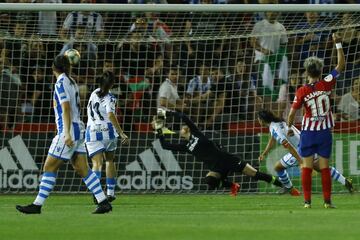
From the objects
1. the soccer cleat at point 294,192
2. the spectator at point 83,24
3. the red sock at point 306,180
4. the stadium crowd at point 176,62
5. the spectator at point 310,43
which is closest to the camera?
the red sock at point 306,180

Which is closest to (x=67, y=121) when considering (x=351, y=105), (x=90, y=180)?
(x=90, y=180)

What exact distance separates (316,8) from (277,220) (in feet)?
21.0

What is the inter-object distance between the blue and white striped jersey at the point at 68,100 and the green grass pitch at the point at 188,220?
1.08m

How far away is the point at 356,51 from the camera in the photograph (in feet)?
67.1

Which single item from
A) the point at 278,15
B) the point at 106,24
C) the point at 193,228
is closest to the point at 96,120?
the point at 106,24

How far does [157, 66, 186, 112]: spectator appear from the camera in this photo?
68.7ft

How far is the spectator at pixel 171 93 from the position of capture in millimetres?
20938

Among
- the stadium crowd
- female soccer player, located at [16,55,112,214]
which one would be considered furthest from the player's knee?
female soccer player, located at [16,55,112,214]

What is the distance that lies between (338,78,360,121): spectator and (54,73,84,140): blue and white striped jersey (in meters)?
7.96

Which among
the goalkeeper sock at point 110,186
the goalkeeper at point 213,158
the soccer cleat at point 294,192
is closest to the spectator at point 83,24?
the goalkeeper at point 213,158

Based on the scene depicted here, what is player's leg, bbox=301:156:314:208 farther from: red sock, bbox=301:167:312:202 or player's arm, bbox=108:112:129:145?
player's arm, bbox=108:112:129:145

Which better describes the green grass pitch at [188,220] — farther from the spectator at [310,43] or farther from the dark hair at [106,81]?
the spectator at [310,43]

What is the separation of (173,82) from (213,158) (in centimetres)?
250

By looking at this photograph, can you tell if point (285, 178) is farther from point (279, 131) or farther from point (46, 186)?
point (46, 186)
